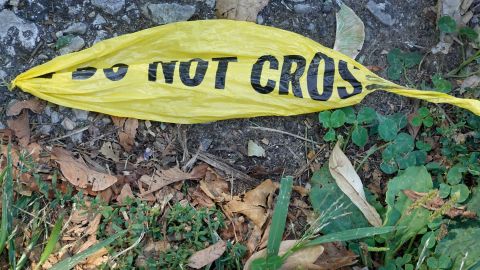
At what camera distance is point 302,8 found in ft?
7.06

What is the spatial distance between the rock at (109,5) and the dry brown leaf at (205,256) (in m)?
0.84

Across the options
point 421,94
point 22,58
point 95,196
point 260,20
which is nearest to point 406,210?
point 421,94

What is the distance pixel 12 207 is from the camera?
6.12ft

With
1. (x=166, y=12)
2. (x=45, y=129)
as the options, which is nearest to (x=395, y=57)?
(x=166, y=12)

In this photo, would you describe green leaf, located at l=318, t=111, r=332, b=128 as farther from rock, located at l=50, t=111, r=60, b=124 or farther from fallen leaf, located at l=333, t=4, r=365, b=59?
rock, located at l=50, t=111, r=60, b=124

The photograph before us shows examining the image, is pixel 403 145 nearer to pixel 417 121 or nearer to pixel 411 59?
pixel 417 121

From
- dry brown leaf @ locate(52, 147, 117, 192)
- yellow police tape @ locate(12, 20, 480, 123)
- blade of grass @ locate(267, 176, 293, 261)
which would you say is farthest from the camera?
yellow police tape @ locate(12, 20, 480, 123)

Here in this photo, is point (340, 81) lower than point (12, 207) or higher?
higher

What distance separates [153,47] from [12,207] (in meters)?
0.67

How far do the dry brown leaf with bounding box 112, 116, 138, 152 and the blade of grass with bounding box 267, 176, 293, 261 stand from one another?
0.53 metres

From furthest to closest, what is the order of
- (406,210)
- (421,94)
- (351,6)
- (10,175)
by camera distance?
(351,6), (421,94), (406,210), (10,175)

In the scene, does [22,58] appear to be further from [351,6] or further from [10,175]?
[351,6]

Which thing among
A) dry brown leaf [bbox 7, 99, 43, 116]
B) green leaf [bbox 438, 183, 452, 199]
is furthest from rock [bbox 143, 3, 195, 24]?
green leaf [bbox 438, 183, 452, 199]

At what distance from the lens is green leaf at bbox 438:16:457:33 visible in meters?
2.14
